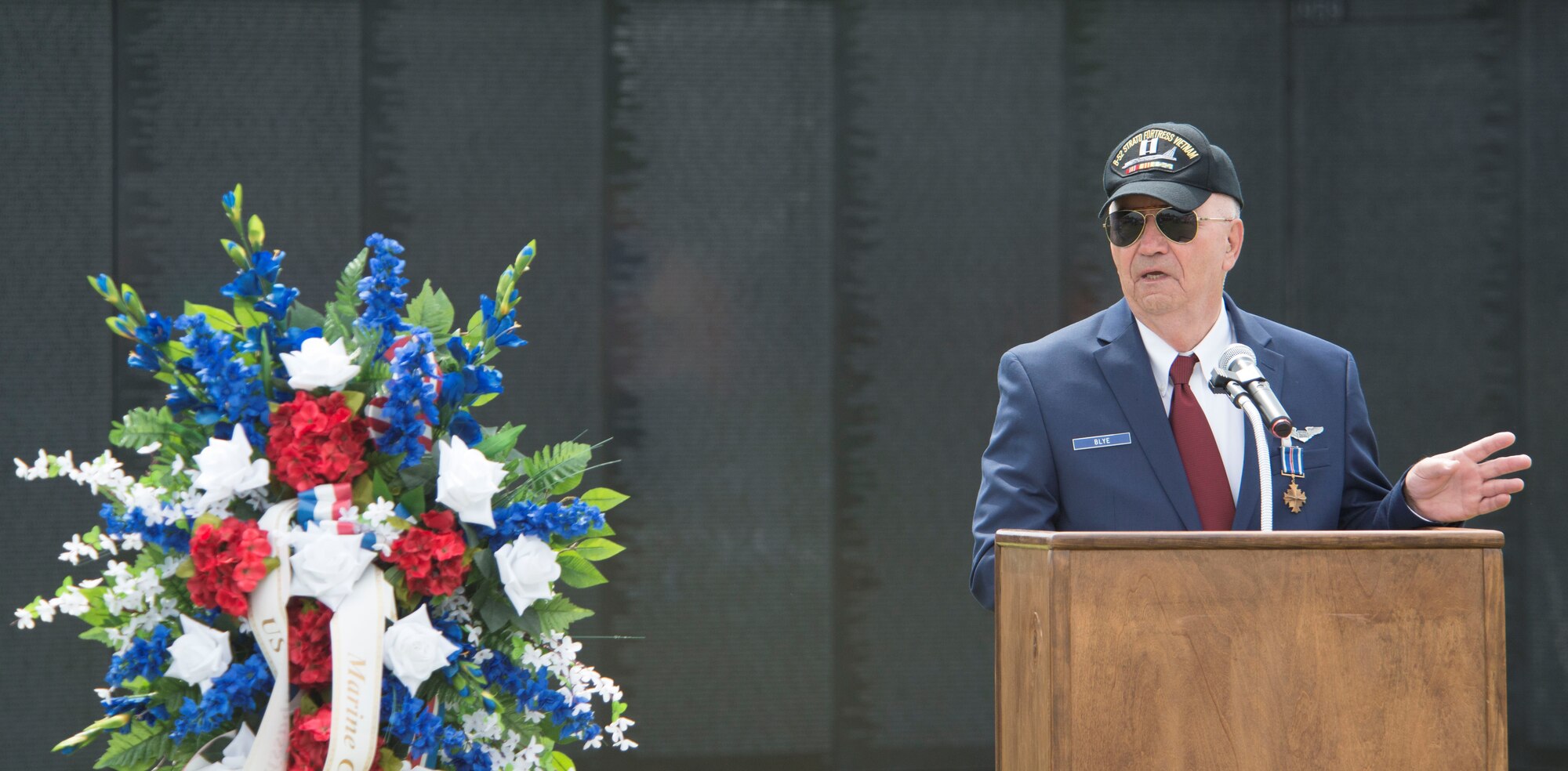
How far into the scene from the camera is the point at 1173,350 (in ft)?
6.19

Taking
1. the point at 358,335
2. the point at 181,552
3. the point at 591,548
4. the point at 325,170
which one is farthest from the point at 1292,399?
the point at 325,170

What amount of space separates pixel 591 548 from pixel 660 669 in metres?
2.14

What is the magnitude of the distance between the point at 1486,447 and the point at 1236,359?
0.96 feet

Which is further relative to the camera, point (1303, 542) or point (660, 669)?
point (660, 669)

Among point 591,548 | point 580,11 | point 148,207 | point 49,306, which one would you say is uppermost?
point 580,11

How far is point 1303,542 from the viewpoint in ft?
4.12

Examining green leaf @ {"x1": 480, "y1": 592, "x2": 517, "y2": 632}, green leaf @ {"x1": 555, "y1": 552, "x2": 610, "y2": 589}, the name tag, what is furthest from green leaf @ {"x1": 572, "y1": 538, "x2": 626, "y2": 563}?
the name tag

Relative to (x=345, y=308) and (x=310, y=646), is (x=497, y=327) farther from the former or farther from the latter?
(x=310, y=646)

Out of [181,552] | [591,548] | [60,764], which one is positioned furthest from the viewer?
[60,764]

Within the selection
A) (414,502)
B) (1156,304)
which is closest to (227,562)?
(414,502)

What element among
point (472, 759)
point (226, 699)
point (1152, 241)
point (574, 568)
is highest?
point (1152, 241)

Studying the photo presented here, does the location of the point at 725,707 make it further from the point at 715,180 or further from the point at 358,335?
the point at 358,335

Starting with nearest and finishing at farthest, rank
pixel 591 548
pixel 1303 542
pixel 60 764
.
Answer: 1. pixel 1303 542
2. pixel 591 548
3. pixel 60 764

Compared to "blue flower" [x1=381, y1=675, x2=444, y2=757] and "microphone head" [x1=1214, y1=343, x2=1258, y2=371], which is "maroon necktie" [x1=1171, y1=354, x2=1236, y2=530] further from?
"blue flower" [x1=381, y1=675, x2=444, y2=757]
